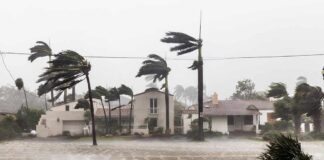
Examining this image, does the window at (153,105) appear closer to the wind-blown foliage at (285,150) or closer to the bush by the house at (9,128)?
the bush by the house at (9,128)

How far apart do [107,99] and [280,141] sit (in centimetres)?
4741

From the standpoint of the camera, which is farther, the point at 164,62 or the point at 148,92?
the point at 148,92

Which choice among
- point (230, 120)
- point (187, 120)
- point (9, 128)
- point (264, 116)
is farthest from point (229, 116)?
point (9, 128)

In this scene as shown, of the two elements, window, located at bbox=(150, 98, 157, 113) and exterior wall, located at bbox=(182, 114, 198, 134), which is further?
window, located at bbox=(150, 98, 157, 113)

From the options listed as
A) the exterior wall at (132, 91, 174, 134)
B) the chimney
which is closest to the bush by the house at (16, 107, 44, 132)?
the exterior wall at (132, 91, 174, 134)

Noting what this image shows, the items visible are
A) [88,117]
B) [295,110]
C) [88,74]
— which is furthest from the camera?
[88,117]

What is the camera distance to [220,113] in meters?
57.2

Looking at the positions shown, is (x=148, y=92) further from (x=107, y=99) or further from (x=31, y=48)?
(x=31, y=48)

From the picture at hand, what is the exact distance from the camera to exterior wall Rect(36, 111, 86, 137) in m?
57.0

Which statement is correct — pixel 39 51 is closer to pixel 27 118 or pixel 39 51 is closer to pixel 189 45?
pixel 27 118

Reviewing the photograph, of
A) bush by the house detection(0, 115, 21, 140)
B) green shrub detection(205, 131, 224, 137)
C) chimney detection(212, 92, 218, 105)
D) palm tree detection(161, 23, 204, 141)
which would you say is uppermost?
palm tree detection(161, 23, 204, 141)

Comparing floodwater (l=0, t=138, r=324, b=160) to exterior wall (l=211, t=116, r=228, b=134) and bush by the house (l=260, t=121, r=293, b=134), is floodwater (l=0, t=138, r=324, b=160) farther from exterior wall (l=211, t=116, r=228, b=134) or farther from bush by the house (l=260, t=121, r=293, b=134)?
exterior wall (l=211, t=116, r=228, b=134)

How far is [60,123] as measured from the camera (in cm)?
5888

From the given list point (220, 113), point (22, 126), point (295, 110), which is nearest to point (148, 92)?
point (220, 113)
